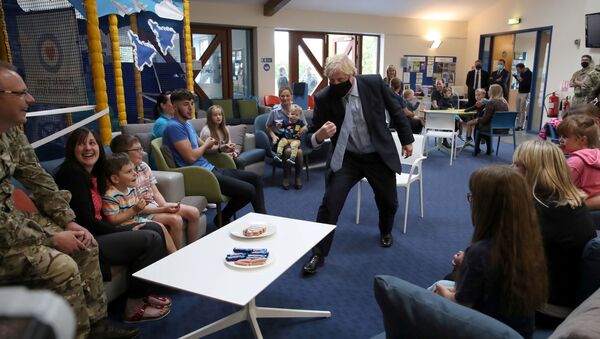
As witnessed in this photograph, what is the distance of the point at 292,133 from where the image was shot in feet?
16.4

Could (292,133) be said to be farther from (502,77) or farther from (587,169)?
(502,77)

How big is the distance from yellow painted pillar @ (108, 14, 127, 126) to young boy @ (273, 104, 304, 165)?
172 cm

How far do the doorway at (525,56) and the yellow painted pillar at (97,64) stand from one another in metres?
8.46

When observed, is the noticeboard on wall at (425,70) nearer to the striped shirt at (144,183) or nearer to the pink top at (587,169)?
the pink top at (587,169)

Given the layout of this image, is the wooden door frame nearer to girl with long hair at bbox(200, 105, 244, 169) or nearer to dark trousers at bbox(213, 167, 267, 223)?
girl with long hair at bbox(200, 105, 244, 169)

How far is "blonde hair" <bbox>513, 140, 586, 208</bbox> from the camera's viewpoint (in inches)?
67.5

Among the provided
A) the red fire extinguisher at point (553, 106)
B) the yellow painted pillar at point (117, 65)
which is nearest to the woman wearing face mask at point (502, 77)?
the red fire extinguisher at point (553, 106)

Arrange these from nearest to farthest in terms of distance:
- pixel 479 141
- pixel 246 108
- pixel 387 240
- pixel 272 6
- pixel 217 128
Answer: pixel 387 240 → pixel 217 128 → pixel 479 141 → pixel 246 108 → pixel 272 6

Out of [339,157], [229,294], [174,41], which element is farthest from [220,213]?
[174,41]

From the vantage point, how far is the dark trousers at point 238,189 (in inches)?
131

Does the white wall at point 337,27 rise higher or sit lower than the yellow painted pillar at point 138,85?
higher

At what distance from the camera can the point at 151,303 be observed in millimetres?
2316

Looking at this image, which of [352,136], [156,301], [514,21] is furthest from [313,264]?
[514,21]

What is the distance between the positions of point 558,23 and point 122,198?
9.00 m
